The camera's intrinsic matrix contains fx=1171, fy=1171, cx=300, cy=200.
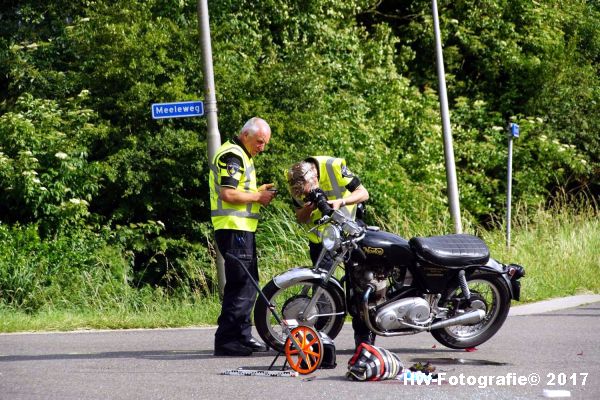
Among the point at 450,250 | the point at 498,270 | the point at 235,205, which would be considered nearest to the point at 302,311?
the point at 235,205

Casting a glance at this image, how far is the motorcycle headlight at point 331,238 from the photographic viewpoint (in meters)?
8.52

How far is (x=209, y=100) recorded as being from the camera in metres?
12.8

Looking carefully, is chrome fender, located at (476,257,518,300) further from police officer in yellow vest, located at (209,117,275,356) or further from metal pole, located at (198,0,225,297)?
metal pole, located at (198,0,225,297)

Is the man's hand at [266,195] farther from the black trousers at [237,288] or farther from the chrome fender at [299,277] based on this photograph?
the chrome fender at [299,277]

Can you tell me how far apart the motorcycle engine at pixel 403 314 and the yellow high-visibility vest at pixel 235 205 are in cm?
130

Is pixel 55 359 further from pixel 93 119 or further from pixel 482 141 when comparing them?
pixel 482 141

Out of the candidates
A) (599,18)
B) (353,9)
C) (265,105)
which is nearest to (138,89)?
(265,105)

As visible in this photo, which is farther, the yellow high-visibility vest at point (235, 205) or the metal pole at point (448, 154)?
the metal pole at point (448, 154)

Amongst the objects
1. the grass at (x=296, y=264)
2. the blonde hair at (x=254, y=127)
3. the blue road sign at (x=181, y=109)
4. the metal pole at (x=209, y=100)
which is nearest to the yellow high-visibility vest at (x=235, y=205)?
the blonde hair at (x=254, y=127)

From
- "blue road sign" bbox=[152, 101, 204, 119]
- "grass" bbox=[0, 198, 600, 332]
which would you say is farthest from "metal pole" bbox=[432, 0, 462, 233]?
"blue road sign" bbox=[152, 101, 204, 119]

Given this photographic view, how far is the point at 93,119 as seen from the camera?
19547 mm

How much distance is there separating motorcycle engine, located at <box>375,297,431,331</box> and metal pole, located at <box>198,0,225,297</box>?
15.1 feet

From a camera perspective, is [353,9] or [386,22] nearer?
[353,9]

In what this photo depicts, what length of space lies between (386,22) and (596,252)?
13.9 meters
